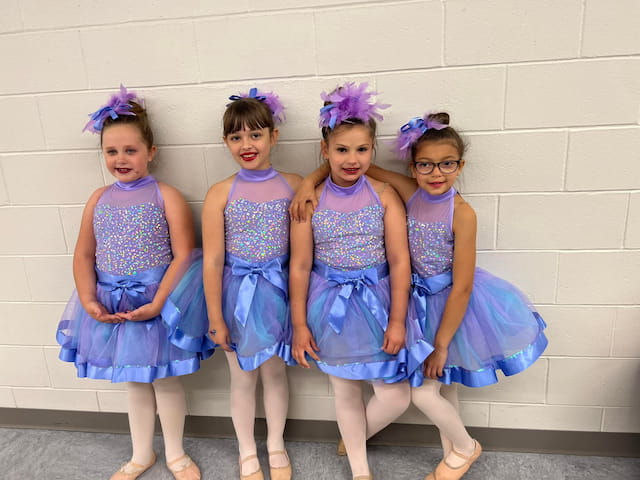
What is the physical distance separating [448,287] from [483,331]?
171mm

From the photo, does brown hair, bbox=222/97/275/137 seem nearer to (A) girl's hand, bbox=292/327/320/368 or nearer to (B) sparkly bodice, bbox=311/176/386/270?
(B) sparkly bodice, bbox=311/176/386/270

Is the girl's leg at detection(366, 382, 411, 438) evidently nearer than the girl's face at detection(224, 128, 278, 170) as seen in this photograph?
No

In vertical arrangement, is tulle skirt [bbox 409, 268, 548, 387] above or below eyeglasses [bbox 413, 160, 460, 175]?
below

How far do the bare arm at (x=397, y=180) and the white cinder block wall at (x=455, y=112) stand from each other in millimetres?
63

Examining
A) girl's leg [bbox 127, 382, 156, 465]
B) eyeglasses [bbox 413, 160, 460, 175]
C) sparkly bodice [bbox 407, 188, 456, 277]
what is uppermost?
eyeglasses [bbox 413, 160, 460, 175]

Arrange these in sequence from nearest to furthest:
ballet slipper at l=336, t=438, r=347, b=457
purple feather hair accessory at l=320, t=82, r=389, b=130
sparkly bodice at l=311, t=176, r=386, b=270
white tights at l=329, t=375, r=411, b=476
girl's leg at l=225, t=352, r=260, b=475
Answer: purple feather hair accessory at l=320, t=82, r=389, b=130
sparkly bodice at l=311, t=176, r=386, b=270
white tights at l=329, t=375, r=411, b=476
girl's leg at l=225, t=352, r=260, b=475
ballet slipper at l=336, t=438, r=347, b=457

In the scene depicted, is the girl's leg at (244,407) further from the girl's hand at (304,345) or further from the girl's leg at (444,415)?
the girl's leg at (444,415)

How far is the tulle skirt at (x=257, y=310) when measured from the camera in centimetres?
156

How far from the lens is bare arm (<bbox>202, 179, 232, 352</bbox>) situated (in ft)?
5.17

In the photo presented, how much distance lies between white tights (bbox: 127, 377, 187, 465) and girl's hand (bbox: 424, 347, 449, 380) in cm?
89

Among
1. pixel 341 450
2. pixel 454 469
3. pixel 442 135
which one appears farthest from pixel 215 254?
pixel 454 469

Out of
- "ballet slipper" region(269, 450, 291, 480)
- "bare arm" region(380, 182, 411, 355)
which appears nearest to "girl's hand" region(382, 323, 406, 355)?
"bare arm" region(380, 182, 411, 355)

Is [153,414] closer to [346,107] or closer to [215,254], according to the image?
[215,254]

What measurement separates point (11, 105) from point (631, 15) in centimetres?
197
